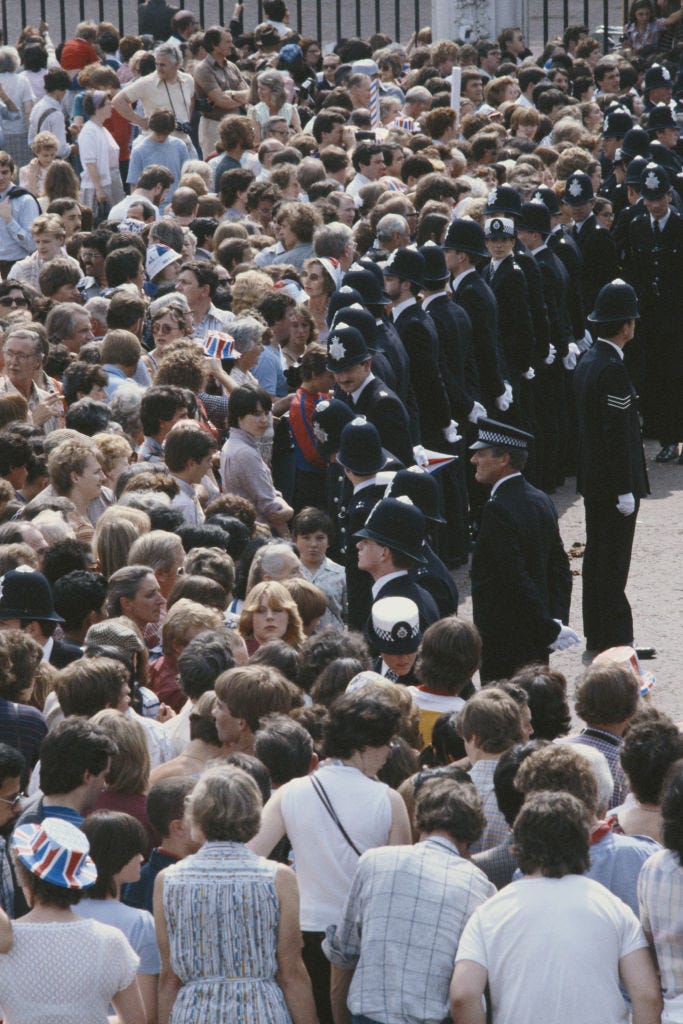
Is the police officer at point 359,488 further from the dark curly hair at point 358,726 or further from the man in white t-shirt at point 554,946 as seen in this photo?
the man in white t-shirt at point 554,946

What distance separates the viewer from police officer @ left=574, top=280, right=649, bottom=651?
8922mm

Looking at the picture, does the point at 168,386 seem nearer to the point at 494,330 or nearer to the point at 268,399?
the point at 268,399

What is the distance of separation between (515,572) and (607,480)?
157 centimetres

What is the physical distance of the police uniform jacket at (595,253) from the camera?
12898mm

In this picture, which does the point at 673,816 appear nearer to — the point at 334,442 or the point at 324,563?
the point at 324,563

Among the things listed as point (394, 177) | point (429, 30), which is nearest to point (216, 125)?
point (394, 177)

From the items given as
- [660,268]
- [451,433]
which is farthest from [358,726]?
[660,268]

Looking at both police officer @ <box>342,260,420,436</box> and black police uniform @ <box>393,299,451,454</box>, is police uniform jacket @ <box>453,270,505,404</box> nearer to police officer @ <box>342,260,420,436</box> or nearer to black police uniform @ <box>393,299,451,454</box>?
black police uniform @ <box>393,299,451,454</box>

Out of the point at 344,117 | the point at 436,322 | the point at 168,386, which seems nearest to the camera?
the point at 168,386

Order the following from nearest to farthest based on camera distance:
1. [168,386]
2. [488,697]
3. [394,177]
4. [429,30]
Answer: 1. [488,697]
2. [168,386]
3. [394,177]
4. [429,30]

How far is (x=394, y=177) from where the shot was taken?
1420 centimetres

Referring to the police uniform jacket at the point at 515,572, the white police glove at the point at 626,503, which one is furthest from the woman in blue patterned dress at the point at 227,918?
the white police glove at the point at 626,503

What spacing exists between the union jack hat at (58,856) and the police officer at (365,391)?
479cm

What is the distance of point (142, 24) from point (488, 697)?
54.4 feet
